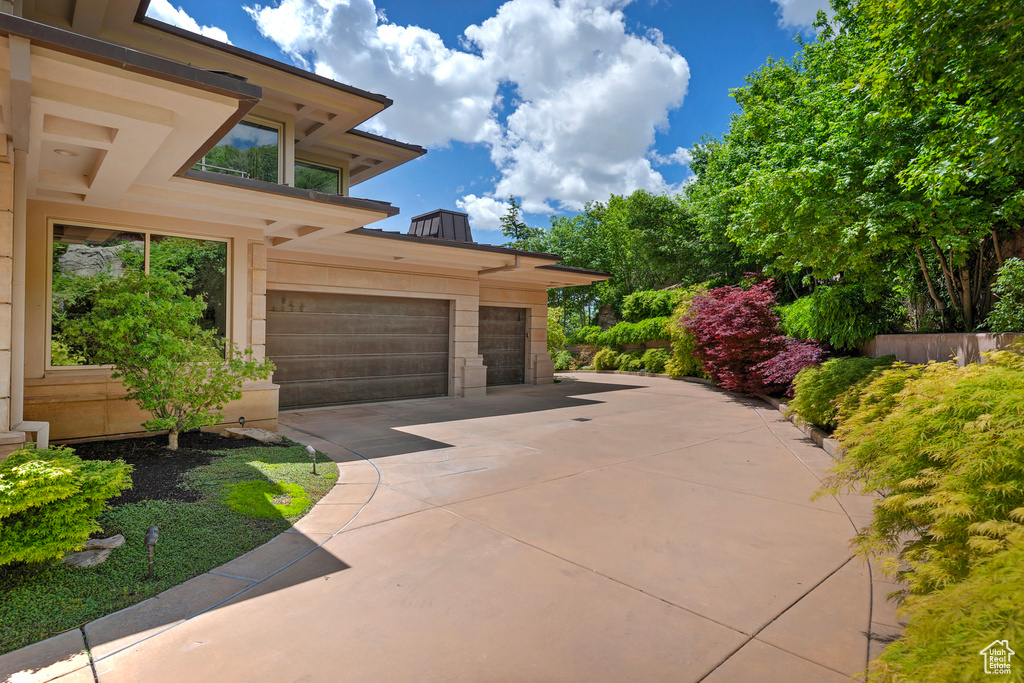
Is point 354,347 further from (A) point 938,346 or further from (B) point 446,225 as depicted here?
(A) point 938,346

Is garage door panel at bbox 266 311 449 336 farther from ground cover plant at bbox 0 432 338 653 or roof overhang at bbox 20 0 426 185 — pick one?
ground cover plant at bbox 0 432 338 653

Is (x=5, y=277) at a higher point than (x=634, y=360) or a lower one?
higher

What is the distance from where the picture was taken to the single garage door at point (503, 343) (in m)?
15.8

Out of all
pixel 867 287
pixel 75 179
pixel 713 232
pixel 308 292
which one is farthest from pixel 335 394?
pixel 713 232

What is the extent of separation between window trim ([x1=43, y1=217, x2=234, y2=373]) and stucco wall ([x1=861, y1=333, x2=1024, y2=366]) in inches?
414

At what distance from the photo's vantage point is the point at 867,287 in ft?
33.4

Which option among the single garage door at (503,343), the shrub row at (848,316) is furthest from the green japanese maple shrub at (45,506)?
the single garage door at (503,343)

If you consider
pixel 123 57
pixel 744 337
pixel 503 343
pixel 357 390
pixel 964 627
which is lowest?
pixel 357 390

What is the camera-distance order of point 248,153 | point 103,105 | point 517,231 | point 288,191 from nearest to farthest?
point 103,105
point 288,191
point 248,153
point 517,231

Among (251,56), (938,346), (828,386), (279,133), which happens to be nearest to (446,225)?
(279,133)

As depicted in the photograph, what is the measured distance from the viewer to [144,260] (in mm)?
7703

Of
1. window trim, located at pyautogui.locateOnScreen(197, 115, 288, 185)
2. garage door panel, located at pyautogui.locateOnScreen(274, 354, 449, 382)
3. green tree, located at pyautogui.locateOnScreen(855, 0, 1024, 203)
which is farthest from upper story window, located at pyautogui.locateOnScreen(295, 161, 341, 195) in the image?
green tree, located at pyautogui.locateOnScreen(855, 0, 1024, 203)

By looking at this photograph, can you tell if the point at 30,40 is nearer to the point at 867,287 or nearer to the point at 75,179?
the point at 75,179

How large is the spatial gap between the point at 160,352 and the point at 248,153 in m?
5.06
